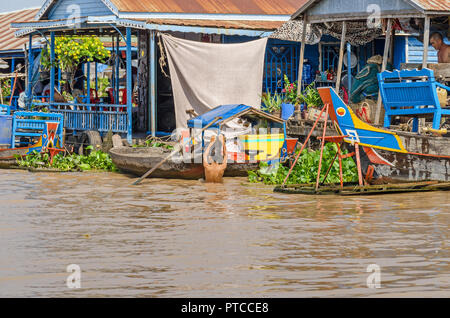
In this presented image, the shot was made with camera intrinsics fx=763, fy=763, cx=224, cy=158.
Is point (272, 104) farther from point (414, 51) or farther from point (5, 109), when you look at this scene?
point (5, 109)

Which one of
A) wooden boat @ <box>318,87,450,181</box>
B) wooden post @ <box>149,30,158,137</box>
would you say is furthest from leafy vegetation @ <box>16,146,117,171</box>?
wooden boat @ <box>318,87,450,181</box>

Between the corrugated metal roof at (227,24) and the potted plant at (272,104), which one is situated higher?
the corrugated metal roof at (227,24)

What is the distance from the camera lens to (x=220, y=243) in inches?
323

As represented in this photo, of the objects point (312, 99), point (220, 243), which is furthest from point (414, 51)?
point (220, 243)

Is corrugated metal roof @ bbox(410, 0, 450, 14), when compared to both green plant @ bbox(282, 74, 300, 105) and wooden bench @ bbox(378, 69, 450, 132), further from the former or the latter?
green plant @ bbox(282, 74, 300, 105)

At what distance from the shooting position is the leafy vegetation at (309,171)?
12609 millimetres

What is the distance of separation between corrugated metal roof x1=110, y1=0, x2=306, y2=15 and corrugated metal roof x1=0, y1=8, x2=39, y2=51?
11121 mm

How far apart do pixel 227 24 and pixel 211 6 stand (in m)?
1.34

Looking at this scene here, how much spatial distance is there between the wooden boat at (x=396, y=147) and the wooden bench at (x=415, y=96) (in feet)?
1.72

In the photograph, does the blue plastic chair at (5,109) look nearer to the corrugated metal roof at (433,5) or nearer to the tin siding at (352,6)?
the tin siding at (352,6)

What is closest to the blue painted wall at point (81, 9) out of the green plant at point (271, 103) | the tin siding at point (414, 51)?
the green plant at point (271, 103)
